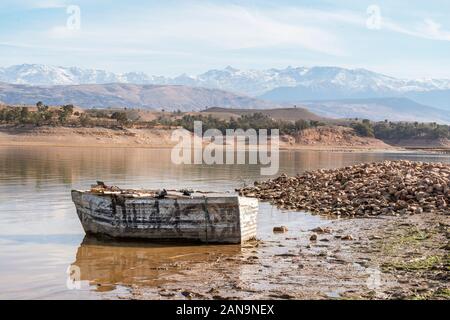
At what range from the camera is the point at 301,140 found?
137m

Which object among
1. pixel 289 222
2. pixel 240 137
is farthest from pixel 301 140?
pixel 289 222

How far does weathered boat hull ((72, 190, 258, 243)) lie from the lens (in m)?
18.2

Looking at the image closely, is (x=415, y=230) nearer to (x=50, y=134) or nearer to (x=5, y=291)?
(x=5, y=291)

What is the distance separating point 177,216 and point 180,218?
0.10 meters

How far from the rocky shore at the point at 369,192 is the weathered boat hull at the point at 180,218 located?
315 inches

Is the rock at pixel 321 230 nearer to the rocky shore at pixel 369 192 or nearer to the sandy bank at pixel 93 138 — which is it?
the rocky shore at pixel 369 192

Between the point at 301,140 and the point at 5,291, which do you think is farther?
the point at 301,140

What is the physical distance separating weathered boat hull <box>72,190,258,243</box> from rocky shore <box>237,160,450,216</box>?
7996 mm

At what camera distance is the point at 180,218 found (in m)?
18.4

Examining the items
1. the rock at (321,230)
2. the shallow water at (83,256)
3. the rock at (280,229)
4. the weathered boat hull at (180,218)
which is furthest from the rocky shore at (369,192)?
the weathered boat hull at (180,218)

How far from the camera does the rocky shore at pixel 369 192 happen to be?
82.8 feet

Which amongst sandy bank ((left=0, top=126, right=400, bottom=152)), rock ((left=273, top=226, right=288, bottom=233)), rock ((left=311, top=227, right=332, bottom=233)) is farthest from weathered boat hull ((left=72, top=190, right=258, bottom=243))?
sandy bank ((left=0, top=126, right=400, bottom=152))

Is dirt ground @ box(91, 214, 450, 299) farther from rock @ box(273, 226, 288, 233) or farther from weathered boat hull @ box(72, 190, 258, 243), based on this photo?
weathered boat hull @ box(72, 190, 258, 243)

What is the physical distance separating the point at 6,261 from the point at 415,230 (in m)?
12.1
